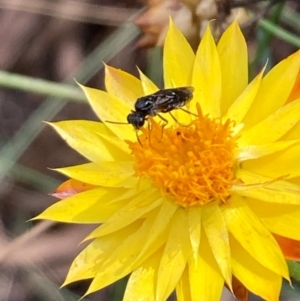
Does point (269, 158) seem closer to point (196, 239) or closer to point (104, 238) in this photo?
point (196, 239)

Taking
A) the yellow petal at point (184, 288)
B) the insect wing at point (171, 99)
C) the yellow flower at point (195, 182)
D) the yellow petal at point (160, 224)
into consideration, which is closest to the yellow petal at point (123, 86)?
the yellow flower at point (195, 182)

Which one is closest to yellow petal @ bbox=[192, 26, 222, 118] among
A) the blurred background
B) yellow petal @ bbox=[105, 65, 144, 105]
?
yellow petal @ bbox=[105, 65, 144, 105]

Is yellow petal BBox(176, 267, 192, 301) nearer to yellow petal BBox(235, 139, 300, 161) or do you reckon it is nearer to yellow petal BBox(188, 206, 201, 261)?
yellow petal BBox(188, 206, 201, 261)

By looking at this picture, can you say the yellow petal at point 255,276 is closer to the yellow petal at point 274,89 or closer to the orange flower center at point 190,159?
the orange flower center at point 190,159

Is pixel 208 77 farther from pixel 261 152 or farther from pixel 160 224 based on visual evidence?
pixel 160 224

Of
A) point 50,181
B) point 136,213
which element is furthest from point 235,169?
point 50,181

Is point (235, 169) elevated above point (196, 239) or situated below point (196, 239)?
above
